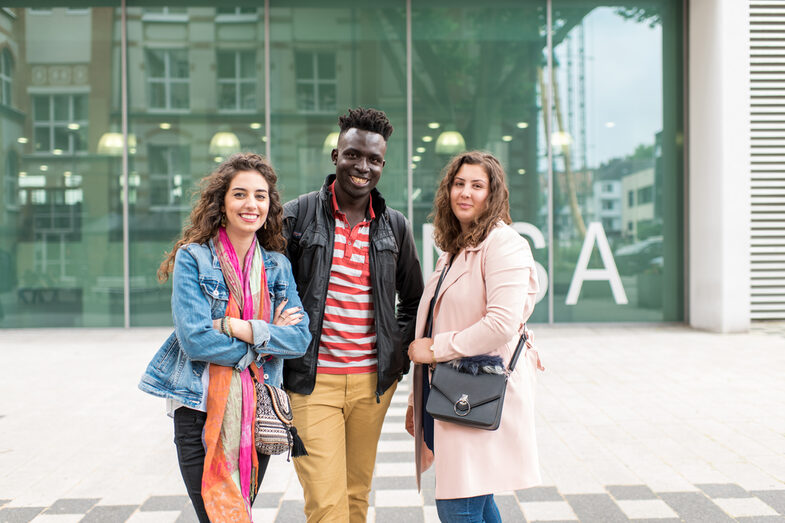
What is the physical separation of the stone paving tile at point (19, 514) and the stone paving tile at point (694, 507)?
135 inches

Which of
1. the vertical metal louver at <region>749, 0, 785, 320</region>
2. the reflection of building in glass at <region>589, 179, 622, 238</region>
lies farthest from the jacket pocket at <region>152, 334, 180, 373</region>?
the vertical metal louver at <region>749, 0, 785, 320</region>

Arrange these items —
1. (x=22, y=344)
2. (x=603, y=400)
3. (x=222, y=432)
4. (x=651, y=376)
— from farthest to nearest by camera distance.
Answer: (x=22, y=344) < (x=651, y=376) < (x=603, y=400) < (x=222, y=432)

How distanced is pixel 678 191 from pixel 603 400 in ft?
19.6

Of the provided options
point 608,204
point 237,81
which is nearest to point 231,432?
point 237,81

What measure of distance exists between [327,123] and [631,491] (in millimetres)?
7984

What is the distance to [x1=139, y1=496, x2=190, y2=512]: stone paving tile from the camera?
346 cm

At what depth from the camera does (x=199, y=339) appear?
2.10 metres

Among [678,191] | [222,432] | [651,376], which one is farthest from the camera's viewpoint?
[678,191]

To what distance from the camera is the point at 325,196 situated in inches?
105

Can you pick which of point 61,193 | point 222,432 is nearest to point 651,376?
point 222,432

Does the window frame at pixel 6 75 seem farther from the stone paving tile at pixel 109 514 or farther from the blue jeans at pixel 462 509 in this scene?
the blue jeans at pixel 462 509

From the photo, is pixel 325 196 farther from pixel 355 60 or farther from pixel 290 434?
pixel 355 60

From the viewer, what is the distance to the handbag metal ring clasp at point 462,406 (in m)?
2.23

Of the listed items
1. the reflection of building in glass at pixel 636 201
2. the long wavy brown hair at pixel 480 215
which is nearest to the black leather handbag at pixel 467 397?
the long wavy brown hair at pixel 480 215
